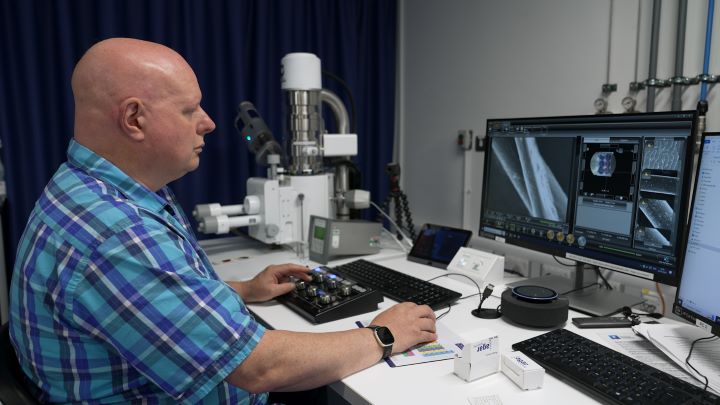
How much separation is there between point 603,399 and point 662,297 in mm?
766

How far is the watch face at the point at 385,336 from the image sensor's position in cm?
96

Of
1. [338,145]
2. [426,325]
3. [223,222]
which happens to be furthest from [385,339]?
[338,145]

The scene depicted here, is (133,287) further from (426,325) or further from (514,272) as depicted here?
(514,272)

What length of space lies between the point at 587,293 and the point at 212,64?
71.2 inches

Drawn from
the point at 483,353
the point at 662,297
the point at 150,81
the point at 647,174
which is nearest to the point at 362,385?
the point at 483,353

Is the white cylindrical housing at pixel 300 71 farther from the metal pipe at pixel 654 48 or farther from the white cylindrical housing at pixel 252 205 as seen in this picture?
the metal pipe at pixel 654 48

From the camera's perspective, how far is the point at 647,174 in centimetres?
109

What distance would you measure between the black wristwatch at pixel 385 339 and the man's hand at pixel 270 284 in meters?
0.40

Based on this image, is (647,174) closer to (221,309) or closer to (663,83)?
(663,83)

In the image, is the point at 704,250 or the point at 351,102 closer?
the point at 704,250

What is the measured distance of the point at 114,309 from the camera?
73 centimetres

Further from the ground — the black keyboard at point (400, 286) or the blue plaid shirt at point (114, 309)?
the blue plaid shirt at point (114, 309)

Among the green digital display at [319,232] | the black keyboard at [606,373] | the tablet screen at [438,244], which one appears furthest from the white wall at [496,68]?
the black keyboard at [606,373]

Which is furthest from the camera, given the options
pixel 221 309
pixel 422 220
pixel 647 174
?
pixel 422 220
